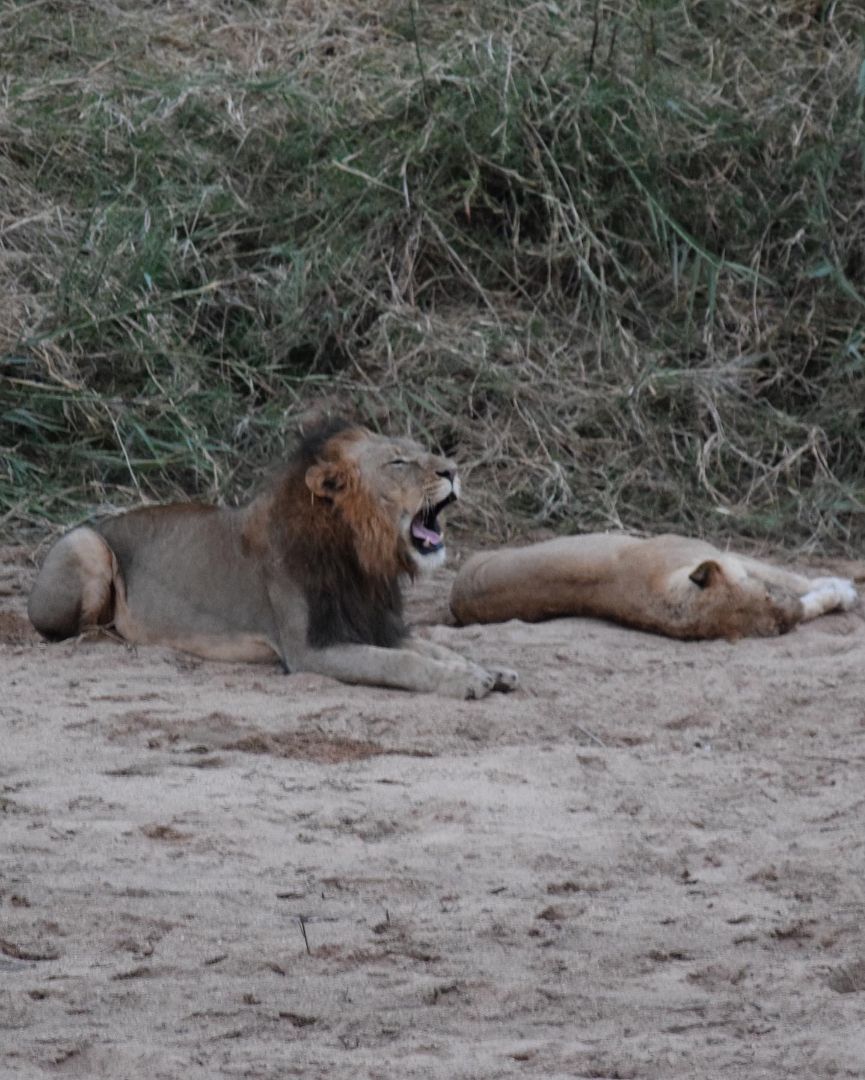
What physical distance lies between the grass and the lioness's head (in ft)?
5.91

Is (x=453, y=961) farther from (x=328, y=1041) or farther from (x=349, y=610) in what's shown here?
(x=349, y=610)

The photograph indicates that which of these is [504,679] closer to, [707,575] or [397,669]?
[397,669]

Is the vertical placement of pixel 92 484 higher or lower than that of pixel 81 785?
lower

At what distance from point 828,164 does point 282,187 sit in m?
2.40

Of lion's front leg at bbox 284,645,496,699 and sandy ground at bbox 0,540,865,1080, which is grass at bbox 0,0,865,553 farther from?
sandy ground at bbox 0,540,865,1080

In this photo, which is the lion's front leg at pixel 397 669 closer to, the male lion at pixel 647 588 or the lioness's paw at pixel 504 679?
the lioness's paw at pixel 504 679

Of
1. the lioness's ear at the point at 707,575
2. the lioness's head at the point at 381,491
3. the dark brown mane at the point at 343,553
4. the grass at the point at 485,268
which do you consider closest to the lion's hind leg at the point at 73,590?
the dark brown mane at the point at 343,553

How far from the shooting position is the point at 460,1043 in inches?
114

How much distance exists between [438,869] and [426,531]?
6.97 ft

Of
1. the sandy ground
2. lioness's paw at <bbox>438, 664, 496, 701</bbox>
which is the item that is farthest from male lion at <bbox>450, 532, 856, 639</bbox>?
lioness's paw at <bbox>438, 664, 496, 701</bbox>

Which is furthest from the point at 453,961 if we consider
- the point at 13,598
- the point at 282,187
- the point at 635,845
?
the point at 282,187

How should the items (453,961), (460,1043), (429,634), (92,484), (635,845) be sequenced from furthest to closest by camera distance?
(92,484), (429,634), (635,845), (453,961), (460,1043)

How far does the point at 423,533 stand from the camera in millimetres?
5832

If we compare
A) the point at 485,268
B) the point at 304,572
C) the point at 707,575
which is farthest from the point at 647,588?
the point at 485,268
